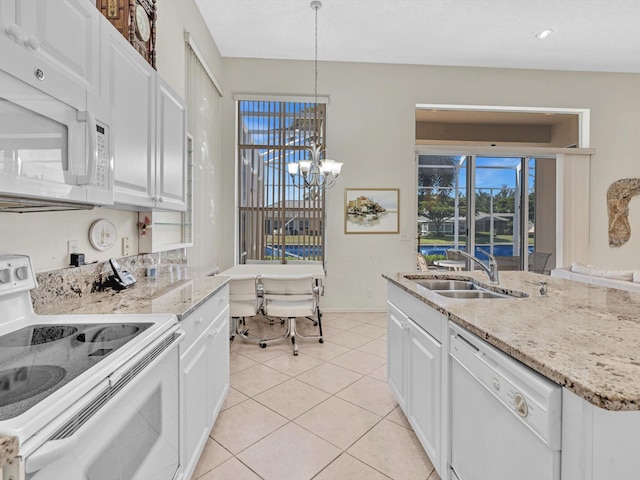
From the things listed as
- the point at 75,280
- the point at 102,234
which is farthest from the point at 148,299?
the point at 102,234

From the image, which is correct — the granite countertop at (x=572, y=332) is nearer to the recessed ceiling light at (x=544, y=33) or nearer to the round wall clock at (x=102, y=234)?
the round wall clock at (x=102, y=234)

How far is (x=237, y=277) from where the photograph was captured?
3107 mm

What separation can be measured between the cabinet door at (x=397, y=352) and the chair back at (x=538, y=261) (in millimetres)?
4704

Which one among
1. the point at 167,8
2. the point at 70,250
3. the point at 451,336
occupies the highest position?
the point at 167,8

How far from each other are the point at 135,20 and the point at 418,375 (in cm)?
257

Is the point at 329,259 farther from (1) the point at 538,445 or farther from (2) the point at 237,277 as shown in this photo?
(1) the point at 538,445

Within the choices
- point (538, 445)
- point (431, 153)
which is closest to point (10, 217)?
point (538, 445)

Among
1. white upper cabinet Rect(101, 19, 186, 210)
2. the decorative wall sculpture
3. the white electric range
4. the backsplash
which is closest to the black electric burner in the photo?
the white electric range

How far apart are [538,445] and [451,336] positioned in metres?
0.52

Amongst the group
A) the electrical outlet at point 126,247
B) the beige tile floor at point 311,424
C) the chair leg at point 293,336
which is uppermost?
the electrical outlet at point 126,247

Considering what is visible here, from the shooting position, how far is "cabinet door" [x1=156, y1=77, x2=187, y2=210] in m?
2.02

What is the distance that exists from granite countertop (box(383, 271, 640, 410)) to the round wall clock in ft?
6.00

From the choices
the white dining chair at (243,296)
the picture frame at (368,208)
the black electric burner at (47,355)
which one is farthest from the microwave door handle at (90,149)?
the picture frame at (368,208)

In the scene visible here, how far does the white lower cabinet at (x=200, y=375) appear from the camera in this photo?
139 cm
